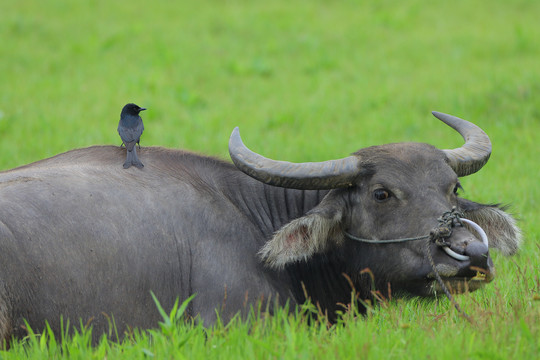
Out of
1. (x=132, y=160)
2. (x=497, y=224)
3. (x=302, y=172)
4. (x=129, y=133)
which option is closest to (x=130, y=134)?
(x=129, y=133)

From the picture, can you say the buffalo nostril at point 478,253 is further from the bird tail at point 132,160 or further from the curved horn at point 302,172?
the bird tail at point 132,160

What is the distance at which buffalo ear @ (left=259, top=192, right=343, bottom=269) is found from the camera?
4.50 meters

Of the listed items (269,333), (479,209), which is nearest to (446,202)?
(479,209)

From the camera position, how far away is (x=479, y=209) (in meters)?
4.95

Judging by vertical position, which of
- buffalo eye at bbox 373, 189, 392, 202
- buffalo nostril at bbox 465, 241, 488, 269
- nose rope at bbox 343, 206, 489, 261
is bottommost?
buffalo nostril at bbox 465, 241, 488, 269

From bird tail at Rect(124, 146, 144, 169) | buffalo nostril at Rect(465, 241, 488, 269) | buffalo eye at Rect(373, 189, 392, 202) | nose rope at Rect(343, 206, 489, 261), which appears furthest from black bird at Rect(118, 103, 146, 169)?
buffalo nostril at Rect(465, 241, 488, 269)

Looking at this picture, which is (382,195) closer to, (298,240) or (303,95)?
(298,240)

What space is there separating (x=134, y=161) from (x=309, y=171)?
3.78 feet

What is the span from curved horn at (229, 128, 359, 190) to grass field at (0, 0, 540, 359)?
0.80 meters

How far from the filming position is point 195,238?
461 centimetres

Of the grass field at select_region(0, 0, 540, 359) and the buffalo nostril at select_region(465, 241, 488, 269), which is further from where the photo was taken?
the buffalo nostril at select_region(465, 241, 488, 269)

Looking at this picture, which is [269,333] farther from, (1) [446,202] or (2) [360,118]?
(2) [360,118]

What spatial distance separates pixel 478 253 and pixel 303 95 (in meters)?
7.19

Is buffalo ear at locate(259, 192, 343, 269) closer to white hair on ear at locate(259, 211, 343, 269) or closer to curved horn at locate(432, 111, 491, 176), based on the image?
white hair on ear at locate(259, 211, 343, 269)
